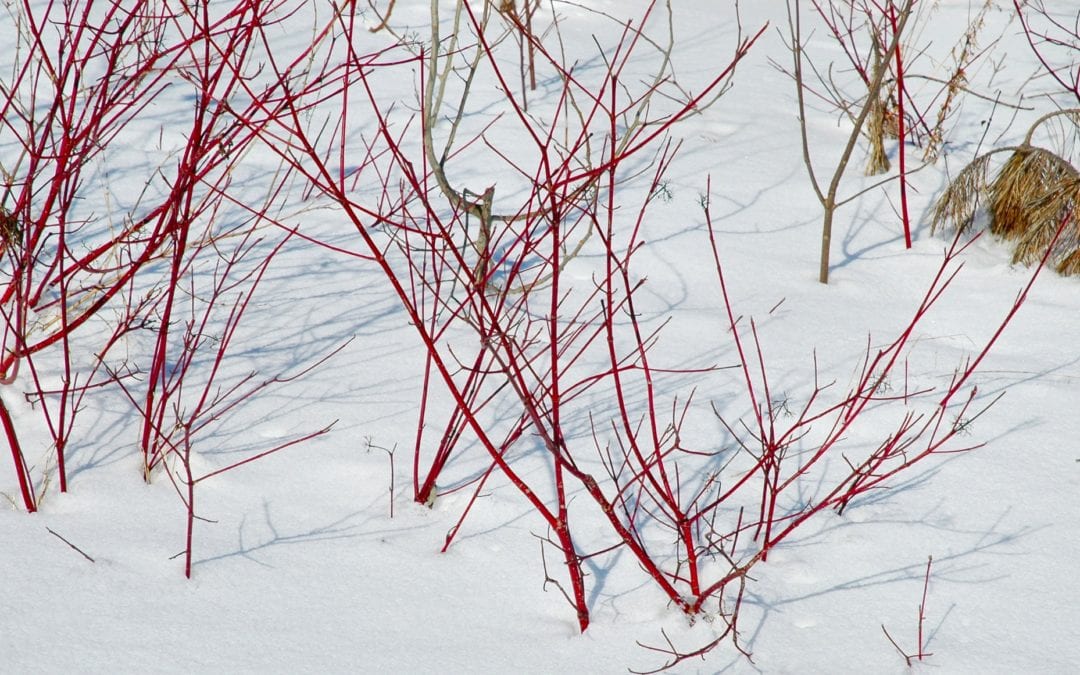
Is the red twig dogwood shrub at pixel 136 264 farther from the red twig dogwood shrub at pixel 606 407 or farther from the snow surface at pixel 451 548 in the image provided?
the red twig dogwood shrub at pixel 606 407

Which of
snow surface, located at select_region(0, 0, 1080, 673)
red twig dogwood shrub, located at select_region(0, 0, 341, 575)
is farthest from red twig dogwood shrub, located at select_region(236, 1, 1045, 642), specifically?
red twig dogwood shrub, located at select_region(0, 0, 341, 575)

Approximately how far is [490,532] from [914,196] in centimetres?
239

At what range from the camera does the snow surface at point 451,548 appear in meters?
1.82

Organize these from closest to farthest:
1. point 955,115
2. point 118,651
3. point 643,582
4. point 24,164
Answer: point 118,651, point 643,582, point 24,164, point 955,115

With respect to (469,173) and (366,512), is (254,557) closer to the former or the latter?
(366,512)

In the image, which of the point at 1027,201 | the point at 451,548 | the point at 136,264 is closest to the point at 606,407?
the point at 451,548

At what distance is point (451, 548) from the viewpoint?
2.08 metres

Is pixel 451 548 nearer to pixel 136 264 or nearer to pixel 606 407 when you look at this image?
pixel 606 407

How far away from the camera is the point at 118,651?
172 centimetres

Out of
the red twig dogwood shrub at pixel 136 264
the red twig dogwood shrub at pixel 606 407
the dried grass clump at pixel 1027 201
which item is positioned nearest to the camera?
the red twig dogwood shrub at pixel 606 407

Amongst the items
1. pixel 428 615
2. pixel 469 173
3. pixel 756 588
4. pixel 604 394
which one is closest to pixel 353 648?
pixel 428 615

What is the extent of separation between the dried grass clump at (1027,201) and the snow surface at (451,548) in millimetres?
247

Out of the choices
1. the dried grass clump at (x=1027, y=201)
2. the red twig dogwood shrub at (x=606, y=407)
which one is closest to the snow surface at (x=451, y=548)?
the red twig dogwood shrub at (x=606, y=407)

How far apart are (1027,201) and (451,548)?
2.32m
